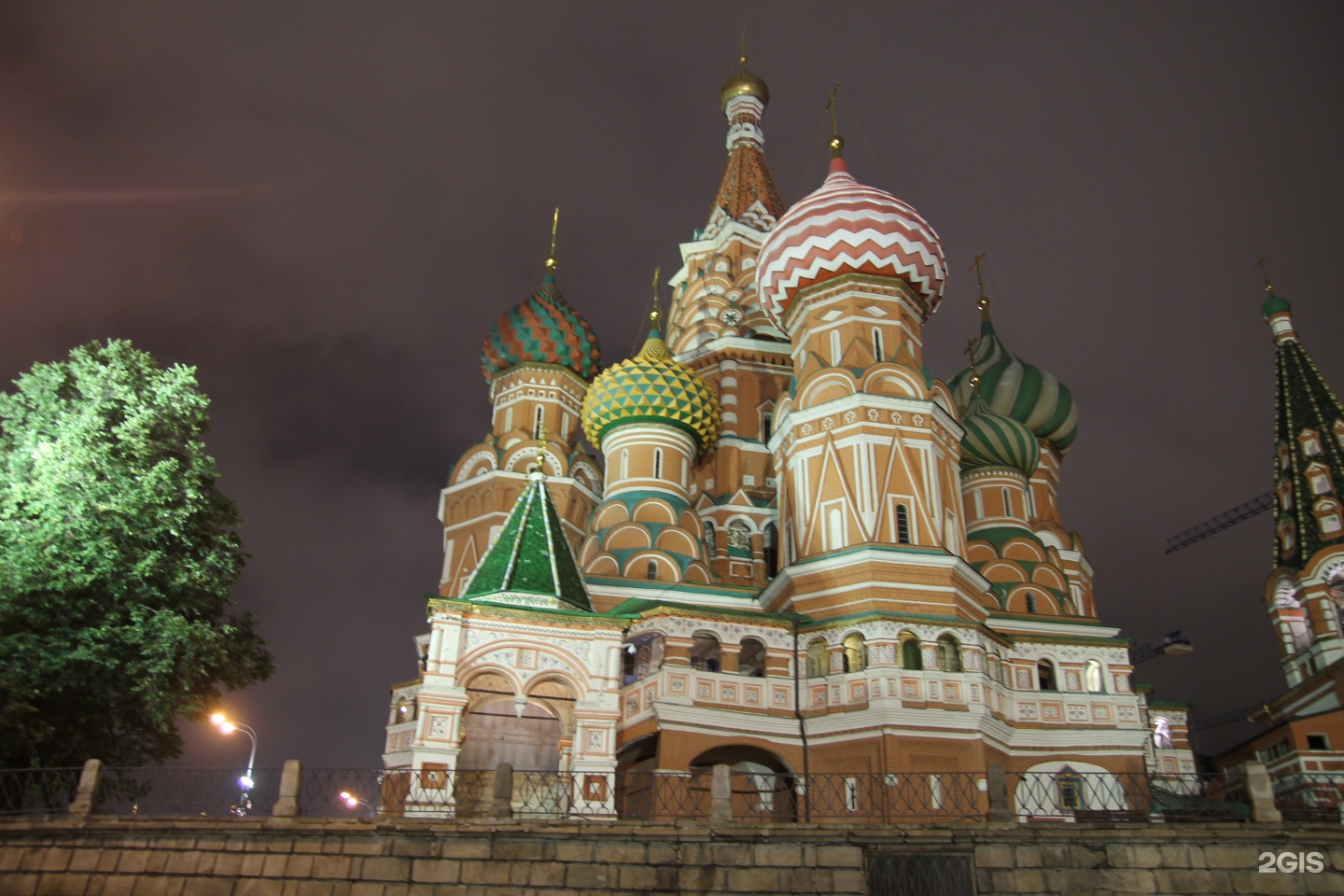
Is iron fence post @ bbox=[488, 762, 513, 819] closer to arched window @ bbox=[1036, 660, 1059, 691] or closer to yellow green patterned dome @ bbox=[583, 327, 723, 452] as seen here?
arched window @ bbox=[1036, 660, 1059, 691]

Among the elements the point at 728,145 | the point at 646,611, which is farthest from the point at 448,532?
the point at 728,145

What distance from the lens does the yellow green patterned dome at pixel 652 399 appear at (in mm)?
24344

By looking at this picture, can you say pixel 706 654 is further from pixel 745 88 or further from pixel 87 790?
pixel 745 88

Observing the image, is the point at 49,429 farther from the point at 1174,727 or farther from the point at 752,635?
the point at 1174,727

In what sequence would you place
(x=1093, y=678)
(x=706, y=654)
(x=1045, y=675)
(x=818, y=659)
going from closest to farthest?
(x=818, y=659), (x=706, y=654), (x=1093, y=678), (x=1045, y=675)

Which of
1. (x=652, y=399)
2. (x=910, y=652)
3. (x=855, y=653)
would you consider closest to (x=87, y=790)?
(x=855, y=653)

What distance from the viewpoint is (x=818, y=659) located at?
62.3ft

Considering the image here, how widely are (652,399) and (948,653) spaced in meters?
9.10

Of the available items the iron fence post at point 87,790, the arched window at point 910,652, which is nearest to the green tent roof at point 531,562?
the arched window at point 910,652

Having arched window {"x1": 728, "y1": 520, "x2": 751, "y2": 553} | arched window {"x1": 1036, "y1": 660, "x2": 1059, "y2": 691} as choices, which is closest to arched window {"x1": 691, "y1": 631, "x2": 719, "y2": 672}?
arched window {"x1": 728, "y1": 520, "x2": 751, "y2": 553}

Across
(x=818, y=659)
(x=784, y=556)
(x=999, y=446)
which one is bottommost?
(x=818, y=659)

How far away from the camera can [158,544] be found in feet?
49.7

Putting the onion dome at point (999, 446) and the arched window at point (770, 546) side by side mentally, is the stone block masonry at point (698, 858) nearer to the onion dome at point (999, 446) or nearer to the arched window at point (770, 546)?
the arched window at point (770, 546)
